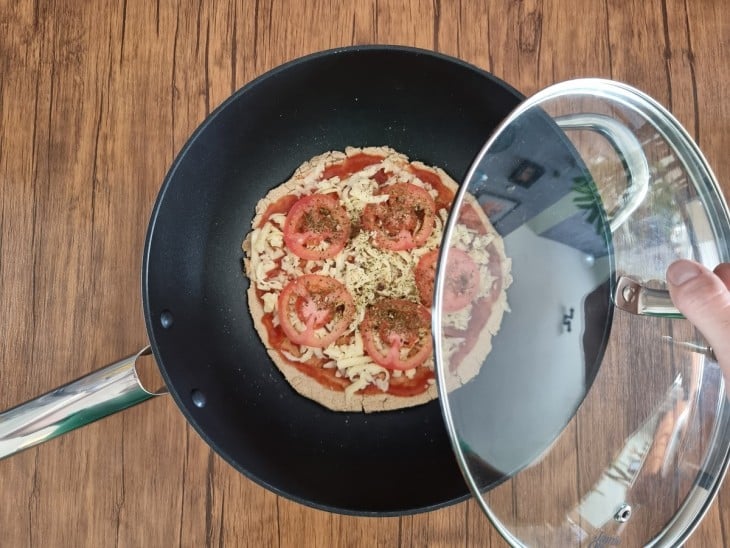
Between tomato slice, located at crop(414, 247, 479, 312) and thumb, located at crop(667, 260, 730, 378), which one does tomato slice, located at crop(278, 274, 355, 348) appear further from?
thumb, located at crop(667, 260, 730, 378)

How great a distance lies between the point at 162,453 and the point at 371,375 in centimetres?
52

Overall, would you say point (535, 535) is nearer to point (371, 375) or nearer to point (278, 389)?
point (371, 375)

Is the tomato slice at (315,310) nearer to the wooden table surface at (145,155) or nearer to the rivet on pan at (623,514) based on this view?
the wooden table surface at (145,155)

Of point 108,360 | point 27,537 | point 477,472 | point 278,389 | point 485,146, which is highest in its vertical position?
point 485,146

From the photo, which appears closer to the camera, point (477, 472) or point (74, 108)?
point (477, 472)

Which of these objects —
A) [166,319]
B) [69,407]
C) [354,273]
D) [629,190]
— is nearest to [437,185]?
[354,273]

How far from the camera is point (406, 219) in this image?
4.68 feet

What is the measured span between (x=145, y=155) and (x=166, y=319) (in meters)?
0.45

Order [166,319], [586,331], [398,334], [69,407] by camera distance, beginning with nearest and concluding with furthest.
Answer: [586,331] < [69,407] < [166,319] < [398,334]

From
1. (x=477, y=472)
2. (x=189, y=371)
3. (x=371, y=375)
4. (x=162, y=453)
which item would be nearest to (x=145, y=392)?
(x=189, y=371)

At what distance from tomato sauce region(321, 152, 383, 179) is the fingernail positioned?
0.81 meters

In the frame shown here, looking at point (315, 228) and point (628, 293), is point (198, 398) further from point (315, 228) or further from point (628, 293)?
point (628, 293)

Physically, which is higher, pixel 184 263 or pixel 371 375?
pixel 184 263

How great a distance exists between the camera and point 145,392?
112cm
